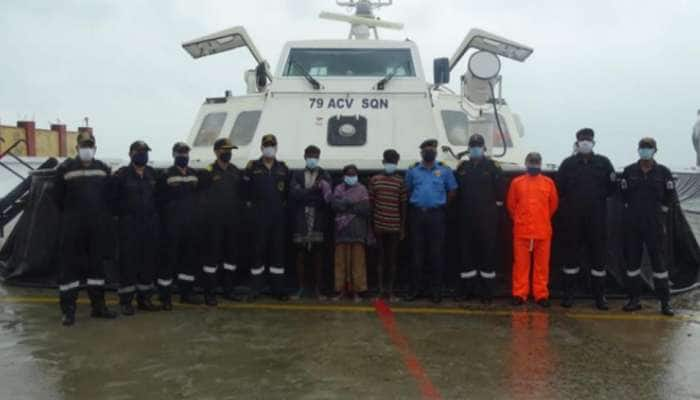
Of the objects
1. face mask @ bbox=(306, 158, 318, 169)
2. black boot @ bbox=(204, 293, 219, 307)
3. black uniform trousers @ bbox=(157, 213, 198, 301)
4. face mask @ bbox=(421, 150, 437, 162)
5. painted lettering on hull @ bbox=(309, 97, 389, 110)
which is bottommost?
black boot @ bbox=(204, 293, 219, 307)

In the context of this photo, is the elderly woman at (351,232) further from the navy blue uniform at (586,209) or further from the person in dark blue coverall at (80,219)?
the person in dark blue coverall at (80,219)

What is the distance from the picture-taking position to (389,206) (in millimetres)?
6496

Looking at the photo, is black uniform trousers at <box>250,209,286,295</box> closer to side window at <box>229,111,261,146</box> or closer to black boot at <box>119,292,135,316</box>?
black boot at <box>119,292,135,316</box>

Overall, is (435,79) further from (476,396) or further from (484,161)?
(476,396)

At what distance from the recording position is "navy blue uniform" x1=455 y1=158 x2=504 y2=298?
6438mm

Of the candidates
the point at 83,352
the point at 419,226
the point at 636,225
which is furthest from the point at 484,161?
the point at 83,352

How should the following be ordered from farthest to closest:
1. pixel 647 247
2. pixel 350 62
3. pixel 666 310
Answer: pixel 350 62 → pixel 647 247 → pixel 666 310

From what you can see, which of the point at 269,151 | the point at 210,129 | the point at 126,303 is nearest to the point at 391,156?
the point at 269,151

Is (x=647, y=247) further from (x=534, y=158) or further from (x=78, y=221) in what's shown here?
(x=78, y=221)

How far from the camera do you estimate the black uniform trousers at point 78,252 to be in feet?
18.5

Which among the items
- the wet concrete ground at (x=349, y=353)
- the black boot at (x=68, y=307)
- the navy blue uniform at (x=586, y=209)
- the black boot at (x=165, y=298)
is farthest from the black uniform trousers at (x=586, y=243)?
the black boot at (x=68, y=307)

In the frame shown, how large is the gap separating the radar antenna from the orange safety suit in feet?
21.4

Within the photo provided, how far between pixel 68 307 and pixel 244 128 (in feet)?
13.4

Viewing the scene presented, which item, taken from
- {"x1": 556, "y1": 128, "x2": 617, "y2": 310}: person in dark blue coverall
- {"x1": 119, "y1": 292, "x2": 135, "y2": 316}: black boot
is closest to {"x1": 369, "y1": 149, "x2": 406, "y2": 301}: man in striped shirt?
{"x1": 556, "y1": 128, "x2": 617, "y2": 310}: person in dark blue coverall
